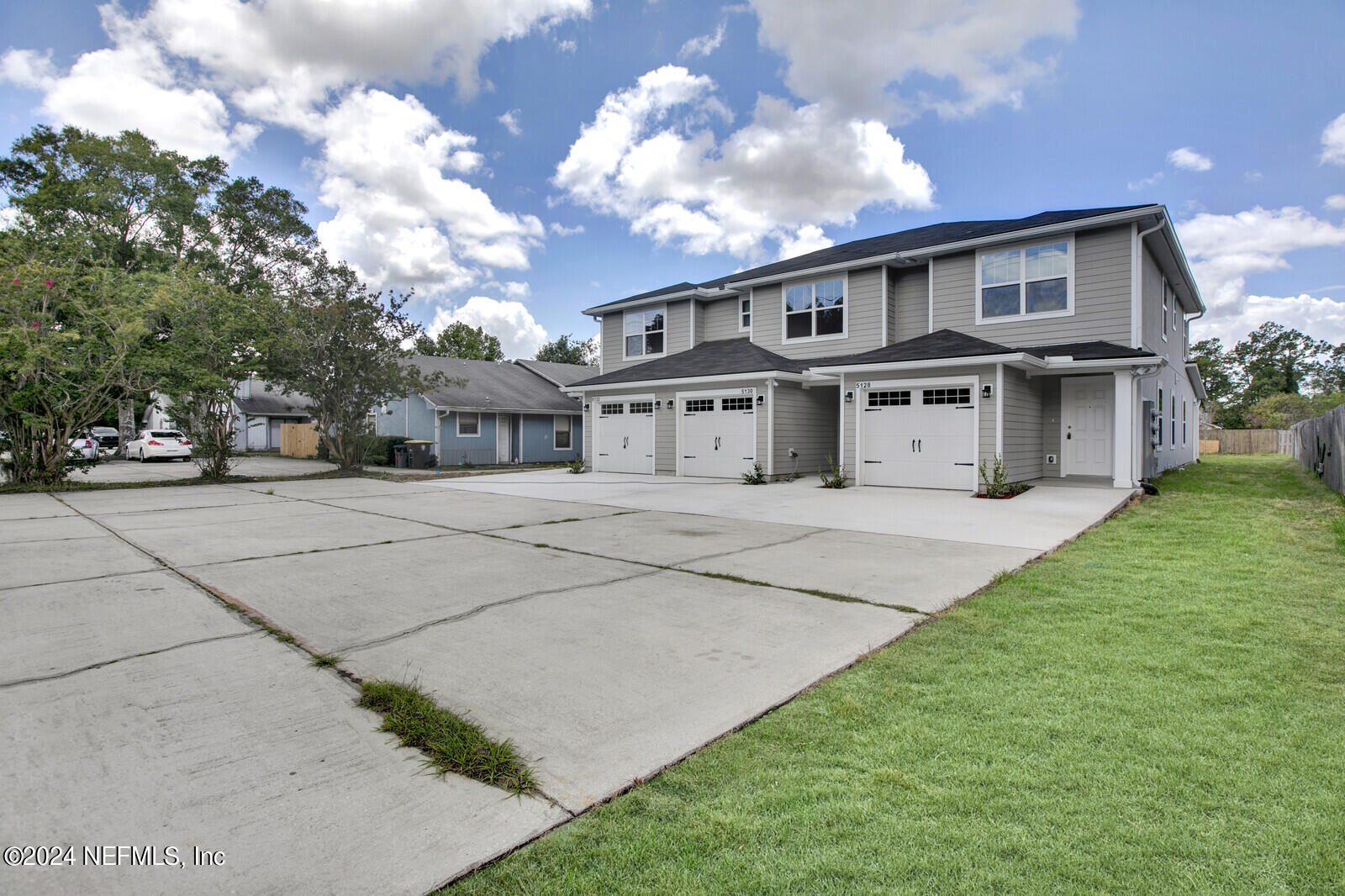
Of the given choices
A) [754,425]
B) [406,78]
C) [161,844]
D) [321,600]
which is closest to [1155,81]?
[754,425]

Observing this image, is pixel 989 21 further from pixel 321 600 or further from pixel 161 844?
pixel 161 844

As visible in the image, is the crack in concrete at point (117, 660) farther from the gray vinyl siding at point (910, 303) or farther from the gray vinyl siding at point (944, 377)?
the gray vinyl siding at point (910, 303)

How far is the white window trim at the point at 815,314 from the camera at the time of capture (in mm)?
16500

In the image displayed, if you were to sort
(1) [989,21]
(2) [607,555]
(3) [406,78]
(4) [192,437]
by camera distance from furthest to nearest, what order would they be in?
(4) [192,437] < (3) [406,78] < (1) [989,21] < (2) [607,555]

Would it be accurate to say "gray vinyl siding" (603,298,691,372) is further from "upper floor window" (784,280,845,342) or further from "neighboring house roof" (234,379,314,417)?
"neighboring house roof" (234,379,314,417)

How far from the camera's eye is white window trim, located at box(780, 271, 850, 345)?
650 inches

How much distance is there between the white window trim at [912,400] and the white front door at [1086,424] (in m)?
3.47

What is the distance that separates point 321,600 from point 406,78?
14.6 m

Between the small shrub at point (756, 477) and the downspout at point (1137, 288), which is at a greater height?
the downspout at point (1137, 288)

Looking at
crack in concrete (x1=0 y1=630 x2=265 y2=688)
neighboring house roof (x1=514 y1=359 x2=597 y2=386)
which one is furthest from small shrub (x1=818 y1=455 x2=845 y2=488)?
neighboring house roof (x1=514 y1=359 x2=597 y2=386)

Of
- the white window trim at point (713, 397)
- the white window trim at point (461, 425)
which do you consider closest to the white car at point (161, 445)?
the white window trim at point (461, 425)

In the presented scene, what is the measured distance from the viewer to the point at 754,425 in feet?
52.9

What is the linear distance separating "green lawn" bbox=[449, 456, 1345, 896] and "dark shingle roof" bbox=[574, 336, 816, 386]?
12269mm

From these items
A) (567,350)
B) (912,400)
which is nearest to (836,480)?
(912,400)
